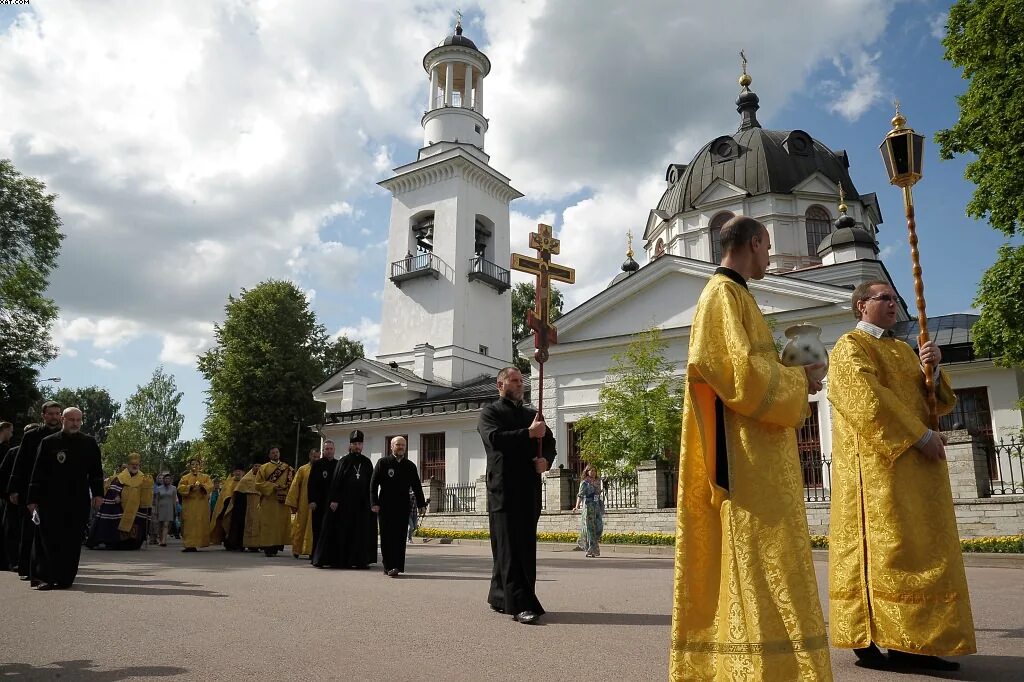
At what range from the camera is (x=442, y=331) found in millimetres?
38500

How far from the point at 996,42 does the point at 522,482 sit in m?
17.8

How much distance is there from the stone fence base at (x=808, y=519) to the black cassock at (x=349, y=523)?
666 cm

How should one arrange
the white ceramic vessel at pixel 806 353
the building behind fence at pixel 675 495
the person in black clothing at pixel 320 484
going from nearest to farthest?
the white ceramic vessel at pixel 806 353 < the person in black clothing at pixel 320 484 < the building behind fence at pixel 675 495

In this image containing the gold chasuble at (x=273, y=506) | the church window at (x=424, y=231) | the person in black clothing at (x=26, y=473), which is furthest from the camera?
the church window at (x=424, y=231)

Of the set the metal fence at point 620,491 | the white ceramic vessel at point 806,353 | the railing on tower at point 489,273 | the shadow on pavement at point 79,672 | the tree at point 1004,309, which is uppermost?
the railing on tower at point 489,273

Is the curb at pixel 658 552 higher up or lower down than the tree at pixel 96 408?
lower down

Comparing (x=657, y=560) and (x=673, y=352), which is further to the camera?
(x=673, y=352)

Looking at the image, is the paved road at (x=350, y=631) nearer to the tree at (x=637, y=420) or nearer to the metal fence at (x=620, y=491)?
the metal fence at (x=620, y=491)

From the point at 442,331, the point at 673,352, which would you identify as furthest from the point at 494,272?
the point at 673,352

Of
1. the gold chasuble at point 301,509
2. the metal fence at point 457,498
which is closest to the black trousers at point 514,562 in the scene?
the gold chasuble at point 301,509

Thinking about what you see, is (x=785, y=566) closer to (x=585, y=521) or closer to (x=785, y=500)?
(x=785, y=500)

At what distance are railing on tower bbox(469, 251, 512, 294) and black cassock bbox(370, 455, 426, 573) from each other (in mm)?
28202

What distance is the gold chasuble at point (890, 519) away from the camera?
4.27m

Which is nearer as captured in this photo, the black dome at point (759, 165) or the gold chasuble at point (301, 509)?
the gold chasuble at point (301, 509)
